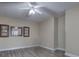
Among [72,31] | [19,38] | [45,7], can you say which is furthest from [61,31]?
[19,38]

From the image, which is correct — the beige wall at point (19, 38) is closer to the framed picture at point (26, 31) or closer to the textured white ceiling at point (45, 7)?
the framed picture at point (26, 31)

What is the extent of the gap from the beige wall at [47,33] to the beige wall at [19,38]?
1.67 ft

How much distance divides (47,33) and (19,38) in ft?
7.07

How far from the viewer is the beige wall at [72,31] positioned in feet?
15.7

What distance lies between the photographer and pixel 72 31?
504cm

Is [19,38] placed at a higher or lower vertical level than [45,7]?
lower

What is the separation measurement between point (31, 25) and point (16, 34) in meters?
1.53

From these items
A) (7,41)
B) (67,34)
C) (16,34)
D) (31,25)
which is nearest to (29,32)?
(31,25)

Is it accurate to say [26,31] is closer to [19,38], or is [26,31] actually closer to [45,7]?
[19,38]

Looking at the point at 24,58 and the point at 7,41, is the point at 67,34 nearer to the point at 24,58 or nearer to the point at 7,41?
the point at 24,58

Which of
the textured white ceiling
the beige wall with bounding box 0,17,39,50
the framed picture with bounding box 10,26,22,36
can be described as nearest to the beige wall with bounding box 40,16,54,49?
the beige wall with bounding box 0,17,39,50

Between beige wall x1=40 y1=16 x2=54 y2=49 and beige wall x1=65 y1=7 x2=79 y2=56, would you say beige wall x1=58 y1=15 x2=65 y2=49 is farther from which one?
beige wall x1=65 y1=7 x2=79 y2=56

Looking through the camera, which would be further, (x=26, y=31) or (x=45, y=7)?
(x=26, y=31)

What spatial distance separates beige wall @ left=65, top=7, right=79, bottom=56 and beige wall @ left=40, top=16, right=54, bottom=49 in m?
1.68
